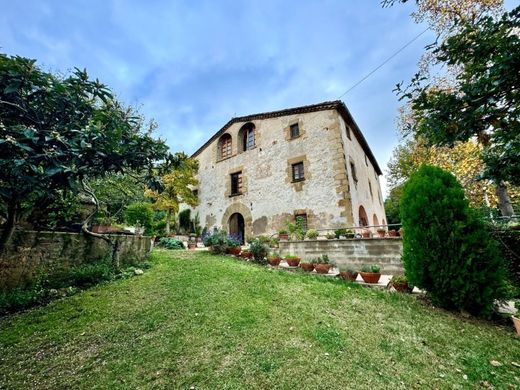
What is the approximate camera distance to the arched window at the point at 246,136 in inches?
572

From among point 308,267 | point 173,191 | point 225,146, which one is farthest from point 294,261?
point 225,146

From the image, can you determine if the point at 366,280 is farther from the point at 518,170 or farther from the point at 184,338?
the point at 184,338

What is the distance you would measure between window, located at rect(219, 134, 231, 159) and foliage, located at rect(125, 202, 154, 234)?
6.09 metres

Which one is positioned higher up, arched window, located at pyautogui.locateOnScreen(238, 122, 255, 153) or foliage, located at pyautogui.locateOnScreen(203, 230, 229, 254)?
arched window, located at pyautogui.locateOnScreen(238, 122, 255, 153)

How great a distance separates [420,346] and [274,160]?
10.5m

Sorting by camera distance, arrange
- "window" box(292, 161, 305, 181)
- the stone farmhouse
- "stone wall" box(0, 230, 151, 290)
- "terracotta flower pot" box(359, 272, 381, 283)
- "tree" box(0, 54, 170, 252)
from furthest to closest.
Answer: "window" box(292, 161, 305, 181), the stone farmhouse, "terracotta flower pot" box(359, 272, 381, 283), "stone wall" box(0, 230, 151, 290), "tree" box(0, 54, 170, 252)

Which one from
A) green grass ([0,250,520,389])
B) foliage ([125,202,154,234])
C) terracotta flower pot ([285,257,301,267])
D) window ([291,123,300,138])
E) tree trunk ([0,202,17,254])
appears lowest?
green grass ([0,250,520,389])

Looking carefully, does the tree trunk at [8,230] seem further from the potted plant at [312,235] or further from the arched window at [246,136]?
the arched window at [246,136]

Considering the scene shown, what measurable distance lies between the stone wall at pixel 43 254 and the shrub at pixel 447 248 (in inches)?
279

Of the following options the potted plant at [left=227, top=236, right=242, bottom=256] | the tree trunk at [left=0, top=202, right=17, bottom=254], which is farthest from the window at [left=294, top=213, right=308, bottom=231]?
the tree trunk at [left=0, top=202, right=17, bottom=254]

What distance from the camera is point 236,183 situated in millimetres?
14719

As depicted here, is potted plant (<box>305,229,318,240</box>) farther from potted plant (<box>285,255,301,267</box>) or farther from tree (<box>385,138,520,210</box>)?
tree (<box>385,138,520,210</box>)

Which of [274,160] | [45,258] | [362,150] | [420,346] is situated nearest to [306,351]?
[420,346]

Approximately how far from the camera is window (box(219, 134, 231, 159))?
15.9m
